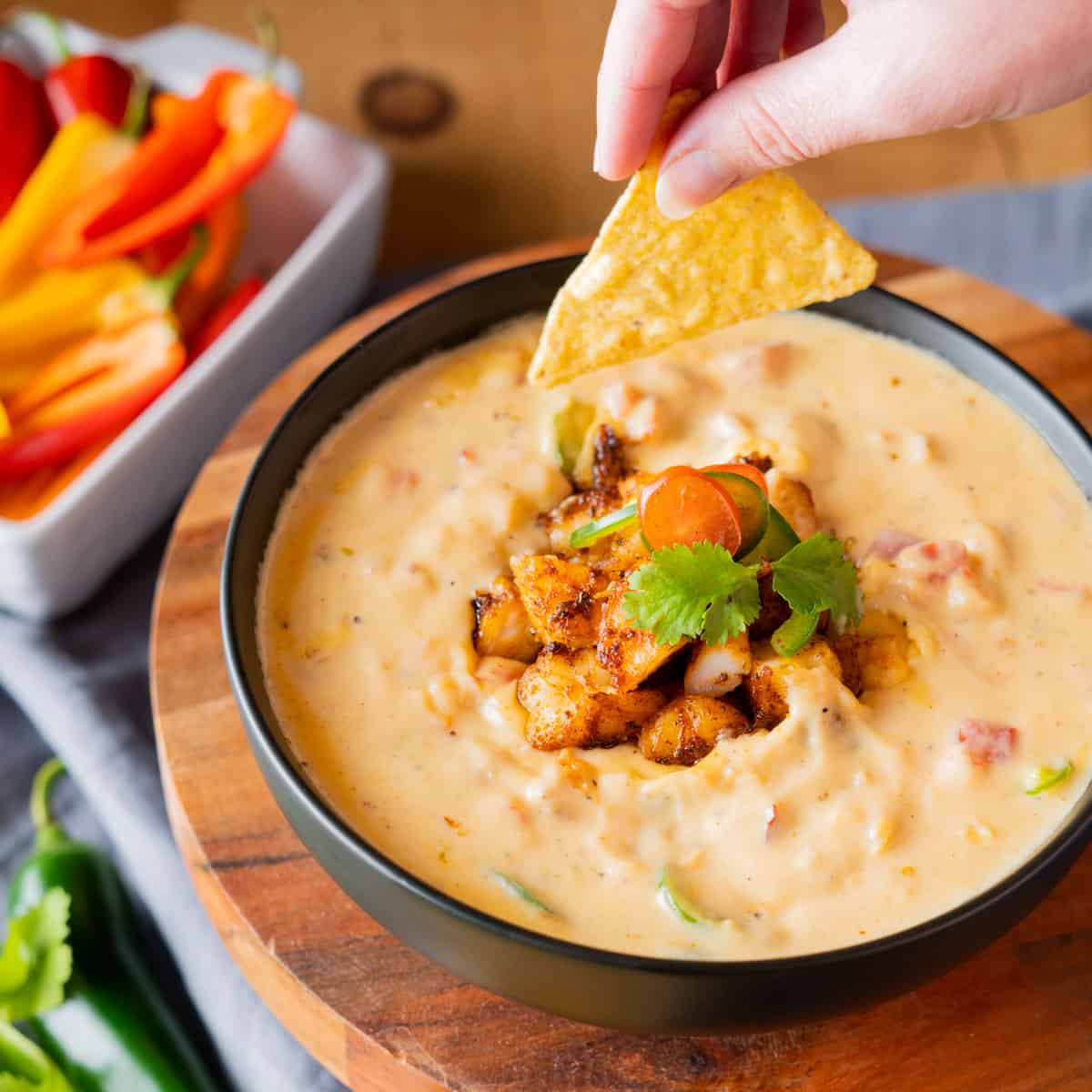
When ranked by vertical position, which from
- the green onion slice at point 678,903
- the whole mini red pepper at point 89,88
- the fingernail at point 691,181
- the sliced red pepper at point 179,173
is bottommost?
the green onion slice at point 678,903

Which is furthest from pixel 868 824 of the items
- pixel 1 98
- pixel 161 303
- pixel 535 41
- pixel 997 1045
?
pixel 535 41

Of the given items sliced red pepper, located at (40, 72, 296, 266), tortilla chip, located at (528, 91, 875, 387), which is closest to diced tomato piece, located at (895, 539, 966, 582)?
tortilla chip, located at (528, 91, 875, 387)

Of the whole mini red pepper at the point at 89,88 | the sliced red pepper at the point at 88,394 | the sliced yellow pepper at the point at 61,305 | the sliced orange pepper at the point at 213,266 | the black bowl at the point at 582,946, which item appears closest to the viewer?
the black bowl at the point at 582,946

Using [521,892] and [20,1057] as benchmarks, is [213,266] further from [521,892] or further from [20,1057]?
[521,892]

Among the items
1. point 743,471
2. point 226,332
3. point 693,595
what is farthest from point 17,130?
point 693,595

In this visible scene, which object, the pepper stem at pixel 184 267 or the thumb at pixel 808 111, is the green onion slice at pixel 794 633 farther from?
the pepper stem at pixel 184 267

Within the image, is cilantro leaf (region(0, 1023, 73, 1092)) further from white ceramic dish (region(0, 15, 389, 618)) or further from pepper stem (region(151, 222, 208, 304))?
pepper stem (region(151, 222, 208, 304))

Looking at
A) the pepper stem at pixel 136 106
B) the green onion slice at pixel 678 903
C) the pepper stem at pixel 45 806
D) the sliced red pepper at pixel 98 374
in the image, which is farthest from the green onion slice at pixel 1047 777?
the pepper stem at pixel 136 106
